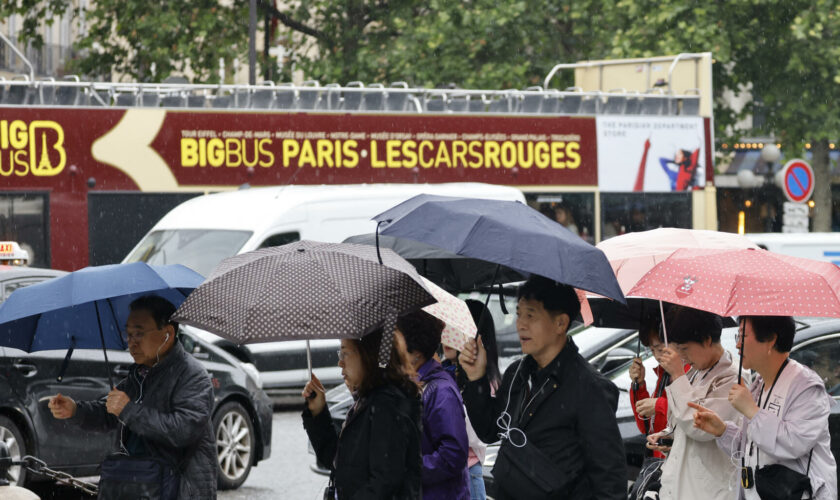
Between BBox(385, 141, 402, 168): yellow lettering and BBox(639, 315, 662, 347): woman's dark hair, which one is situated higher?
BBox(385, 141, 402, 168): yellow lettering

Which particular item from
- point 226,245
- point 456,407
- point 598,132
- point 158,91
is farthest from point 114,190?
point 456,407

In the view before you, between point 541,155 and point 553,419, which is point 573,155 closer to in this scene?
point 541,155

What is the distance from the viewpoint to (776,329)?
534cm

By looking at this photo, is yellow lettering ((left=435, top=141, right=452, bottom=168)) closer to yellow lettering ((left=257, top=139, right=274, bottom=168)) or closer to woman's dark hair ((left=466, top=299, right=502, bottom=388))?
yellow lettering ((left=257, top=139, right=274, bottom=168))

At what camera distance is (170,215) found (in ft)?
51.7

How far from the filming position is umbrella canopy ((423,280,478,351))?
17.8 feet

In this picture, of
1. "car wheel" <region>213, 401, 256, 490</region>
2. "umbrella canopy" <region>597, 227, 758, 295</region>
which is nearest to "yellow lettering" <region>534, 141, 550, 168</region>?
"car wheel" <region>213, 401, 256, 490</region>

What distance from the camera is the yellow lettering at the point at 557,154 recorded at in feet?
65.5

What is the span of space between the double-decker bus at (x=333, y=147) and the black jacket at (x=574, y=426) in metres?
12.4

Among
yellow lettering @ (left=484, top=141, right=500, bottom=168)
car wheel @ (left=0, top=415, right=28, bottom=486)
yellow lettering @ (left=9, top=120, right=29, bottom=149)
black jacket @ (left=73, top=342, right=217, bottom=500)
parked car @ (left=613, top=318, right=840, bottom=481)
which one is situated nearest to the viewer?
black jacket @ (left=73, top=342, right=217, bottom=500)

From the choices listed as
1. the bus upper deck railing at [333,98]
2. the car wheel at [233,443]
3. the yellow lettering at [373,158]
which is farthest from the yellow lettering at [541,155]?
the car wheel at [233,443]

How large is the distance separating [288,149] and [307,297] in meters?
13.6

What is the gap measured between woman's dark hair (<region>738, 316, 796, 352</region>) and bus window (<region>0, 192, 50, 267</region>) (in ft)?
40.8

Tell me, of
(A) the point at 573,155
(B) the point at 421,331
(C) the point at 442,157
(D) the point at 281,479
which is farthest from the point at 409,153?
(B) the point at 421,331
